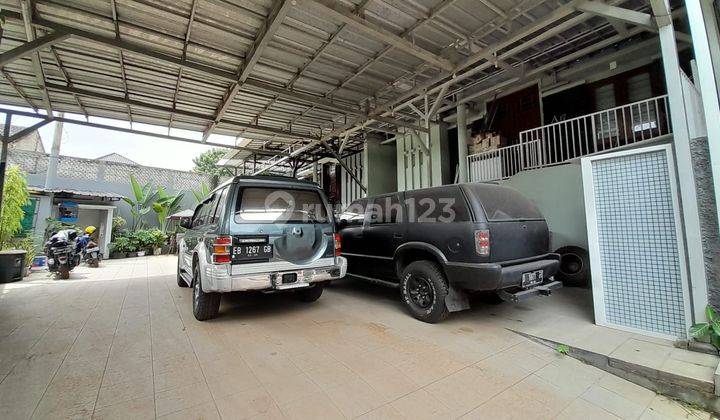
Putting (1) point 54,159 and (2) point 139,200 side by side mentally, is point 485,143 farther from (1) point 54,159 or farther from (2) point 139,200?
(1) point 54,159

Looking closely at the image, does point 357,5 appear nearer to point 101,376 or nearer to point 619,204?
point 619,204

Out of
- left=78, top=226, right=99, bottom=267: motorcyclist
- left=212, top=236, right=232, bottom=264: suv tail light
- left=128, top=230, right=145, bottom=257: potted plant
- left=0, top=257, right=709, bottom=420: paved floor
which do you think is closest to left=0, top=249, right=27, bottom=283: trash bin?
left=78, top=226, right=99, bottom=267: motorcyclist

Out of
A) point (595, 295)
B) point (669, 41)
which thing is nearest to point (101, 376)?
point (595, 295)

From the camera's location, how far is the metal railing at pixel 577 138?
5.64 m

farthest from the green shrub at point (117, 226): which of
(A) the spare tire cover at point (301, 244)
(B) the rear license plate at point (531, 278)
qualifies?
(B) the rear license plate at point (531, 278)

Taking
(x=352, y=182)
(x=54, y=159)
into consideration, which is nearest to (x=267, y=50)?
(x=352, y=182)

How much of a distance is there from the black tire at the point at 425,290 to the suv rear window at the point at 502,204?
97 cm

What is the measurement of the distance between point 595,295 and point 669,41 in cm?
296

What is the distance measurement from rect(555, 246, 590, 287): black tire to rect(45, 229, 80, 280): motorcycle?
36.8ft

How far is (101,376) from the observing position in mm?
2461

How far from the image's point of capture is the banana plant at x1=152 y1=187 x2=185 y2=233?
14.0 metres

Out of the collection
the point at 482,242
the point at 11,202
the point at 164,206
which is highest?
the point at 164,206

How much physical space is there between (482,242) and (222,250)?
9.70ft

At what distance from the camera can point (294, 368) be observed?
2609 mm
